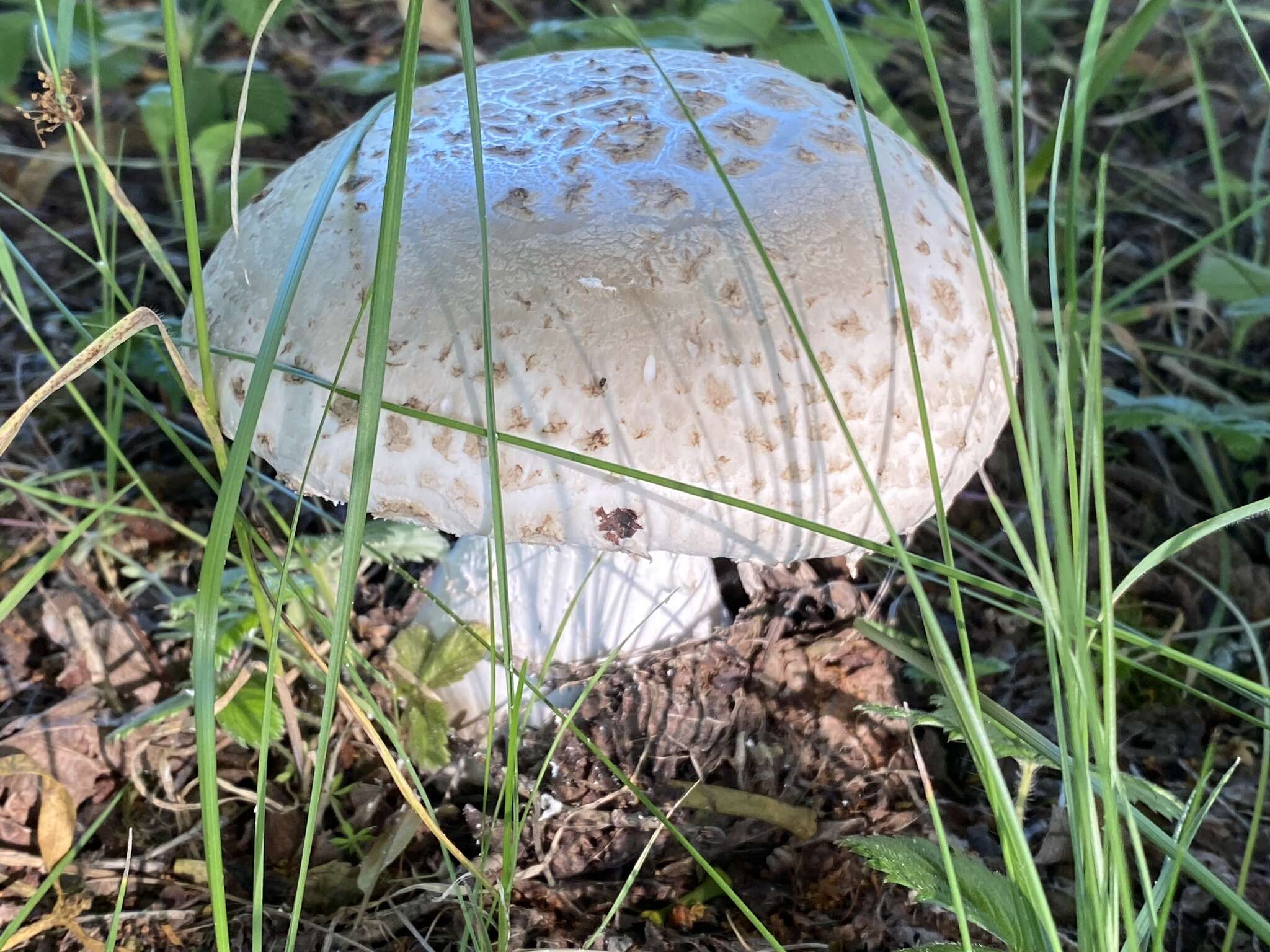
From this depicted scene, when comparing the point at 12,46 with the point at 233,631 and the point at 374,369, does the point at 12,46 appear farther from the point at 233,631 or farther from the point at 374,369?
the point at 374,369

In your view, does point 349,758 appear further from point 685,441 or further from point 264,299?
point 685,441

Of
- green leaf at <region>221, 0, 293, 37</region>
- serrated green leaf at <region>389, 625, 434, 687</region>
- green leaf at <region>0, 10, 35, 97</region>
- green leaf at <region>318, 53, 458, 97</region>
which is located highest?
green leaf at <region>221, 0, 293, 37</region>

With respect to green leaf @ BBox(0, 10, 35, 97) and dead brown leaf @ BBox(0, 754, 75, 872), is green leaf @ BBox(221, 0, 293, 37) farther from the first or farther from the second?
dead brown leaf @ BBox(0, 754, 75, 872)

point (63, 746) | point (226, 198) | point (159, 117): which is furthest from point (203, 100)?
point (63, 746)

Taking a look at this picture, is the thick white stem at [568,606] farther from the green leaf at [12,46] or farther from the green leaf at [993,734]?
the green leaf at [12,46]

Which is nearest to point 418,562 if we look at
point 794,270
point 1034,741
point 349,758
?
point 349,758

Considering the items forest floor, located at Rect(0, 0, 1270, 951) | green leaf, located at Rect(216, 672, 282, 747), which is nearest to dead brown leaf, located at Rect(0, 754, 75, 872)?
forest floor, located at Rect(0, 0, 1270, 951)
